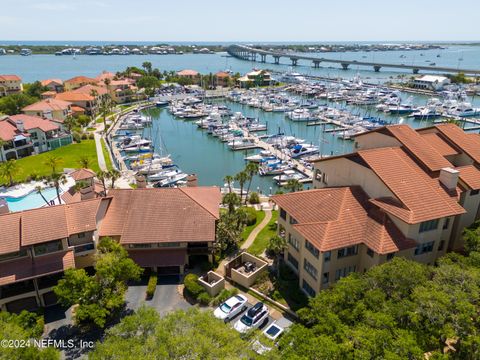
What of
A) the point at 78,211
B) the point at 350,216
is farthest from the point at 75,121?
the point at 350,216

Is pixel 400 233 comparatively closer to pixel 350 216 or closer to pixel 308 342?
pixel 350 216

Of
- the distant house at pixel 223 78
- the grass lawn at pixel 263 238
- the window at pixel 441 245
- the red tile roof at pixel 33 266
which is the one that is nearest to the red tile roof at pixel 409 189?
the window at pixel 441 245

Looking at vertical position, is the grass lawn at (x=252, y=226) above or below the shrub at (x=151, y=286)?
below

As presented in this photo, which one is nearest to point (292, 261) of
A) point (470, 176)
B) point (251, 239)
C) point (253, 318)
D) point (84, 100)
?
point (251, 239)

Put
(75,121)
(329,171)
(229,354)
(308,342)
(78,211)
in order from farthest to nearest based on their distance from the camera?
(75,121) → (329,171) → (78,211) → (308,342) → (229,354)

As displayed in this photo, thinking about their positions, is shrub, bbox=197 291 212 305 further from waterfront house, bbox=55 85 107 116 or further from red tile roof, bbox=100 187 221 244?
waterfront house, bbox=55 85 107 116

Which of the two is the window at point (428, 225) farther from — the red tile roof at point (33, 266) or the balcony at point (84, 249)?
the red tile roof at point (33, 266)
